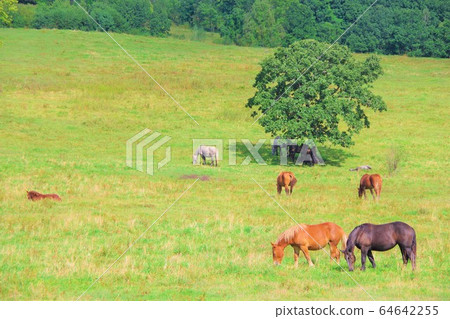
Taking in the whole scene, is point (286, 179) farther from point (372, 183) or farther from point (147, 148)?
point (147, 148)

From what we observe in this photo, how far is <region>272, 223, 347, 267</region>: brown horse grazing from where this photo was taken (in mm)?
16297

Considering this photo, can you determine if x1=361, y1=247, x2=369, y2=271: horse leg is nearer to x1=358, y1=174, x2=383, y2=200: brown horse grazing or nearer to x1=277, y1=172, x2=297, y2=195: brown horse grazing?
x1=358, y1=174, x2=383, y2=200: brown horse grazing

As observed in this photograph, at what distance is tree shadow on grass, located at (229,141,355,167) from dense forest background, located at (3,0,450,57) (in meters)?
57.6

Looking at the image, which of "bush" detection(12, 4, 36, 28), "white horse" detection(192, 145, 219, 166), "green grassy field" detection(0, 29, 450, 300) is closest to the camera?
"green grassy field" detection(0, 29, 450, 300)

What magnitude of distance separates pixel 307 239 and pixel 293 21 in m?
115

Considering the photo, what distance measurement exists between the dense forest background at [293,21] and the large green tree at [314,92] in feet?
199

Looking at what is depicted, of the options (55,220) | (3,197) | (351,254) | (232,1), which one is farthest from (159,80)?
(232,1)

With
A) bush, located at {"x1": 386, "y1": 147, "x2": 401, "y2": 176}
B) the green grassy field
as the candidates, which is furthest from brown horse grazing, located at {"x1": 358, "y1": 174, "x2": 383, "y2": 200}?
bush, located at {"x1": 386, "y1": 147, "x2": 401, "y2": 176}

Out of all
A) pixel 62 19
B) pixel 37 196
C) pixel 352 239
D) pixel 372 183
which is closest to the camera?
pixel 352 239

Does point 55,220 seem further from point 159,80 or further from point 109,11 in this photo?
point 109,11

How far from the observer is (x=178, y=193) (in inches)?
1126

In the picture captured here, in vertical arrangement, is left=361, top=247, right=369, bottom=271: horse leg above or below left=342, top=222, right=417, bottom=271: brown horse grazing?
below

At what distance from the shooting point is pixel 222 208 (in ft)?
84.4

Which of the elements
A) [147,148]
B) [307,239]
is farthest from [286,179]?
[147,148]
